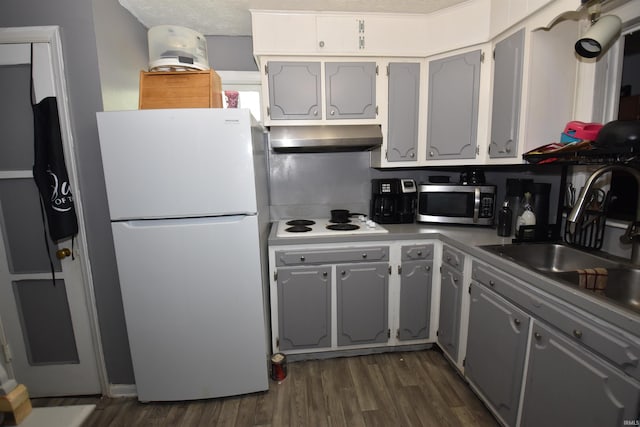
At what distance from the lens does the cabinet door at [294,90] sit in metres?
2.05

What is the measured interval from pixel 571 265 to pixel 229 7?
2.54m

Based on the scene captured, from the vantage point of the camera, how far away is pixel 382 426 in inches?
61.8

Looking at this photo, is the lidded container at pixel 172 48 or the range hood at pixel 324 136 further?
the range hood at pixel 324 136

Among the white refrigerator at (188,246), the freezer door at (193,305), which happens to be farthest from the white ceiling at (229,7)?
the freezer door at (193,305)

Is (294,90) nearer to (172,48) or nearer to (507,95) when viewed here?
(172,48)

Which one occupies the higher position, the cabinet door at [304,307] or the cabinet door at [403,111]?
the cabinet door at [403,111]

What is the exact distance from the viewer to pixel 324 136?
6.71 feet

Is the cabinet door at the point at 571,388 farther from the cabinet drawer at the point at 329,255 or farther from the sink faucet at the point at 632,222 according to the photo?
the cabinet drawer at the point at 329,255

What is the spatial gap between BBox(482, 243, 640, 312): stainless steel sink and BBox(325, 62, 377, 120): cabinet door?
1.26 m

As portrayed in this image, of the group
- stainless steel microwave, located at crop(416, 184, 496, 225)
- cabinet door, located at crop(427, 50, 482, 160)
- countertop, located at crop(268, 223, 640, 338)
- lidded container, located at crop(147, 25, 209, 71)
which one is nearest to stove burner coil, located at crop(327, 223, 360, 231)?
countertop, located at crop(268, 223, 640, 338)

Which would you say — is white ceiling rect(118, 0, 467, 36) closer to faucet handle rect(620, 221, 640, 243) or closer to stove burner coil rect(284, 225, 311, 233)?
stove burner coil rect(284, 225, 311, 233)

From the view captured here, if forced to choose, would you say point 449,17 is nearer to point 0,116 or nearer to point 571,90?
point 571,90

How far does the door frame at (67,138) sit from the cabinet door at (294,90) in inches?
45.1

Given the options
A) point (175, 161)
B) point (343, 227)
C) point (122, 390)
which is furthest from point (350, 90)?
point (122, 390)
